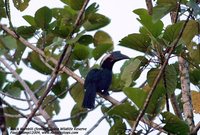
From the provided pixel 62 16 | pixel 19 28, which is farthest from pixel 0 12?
pixel 62 16

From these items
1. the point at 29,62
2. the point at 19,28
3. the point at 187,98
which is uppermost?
the point at 19,28

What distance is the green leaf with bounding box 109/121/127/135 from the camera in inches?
76.0

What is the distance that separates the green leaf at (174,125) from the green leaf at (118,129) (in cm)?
20

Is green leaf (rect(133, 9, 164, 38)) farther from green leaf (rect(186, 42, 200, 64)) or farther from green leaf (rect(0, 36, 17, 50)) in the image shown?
green leaf (rect(0, 36, 17, 50))

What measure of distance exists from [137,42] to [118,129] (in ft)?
1.20

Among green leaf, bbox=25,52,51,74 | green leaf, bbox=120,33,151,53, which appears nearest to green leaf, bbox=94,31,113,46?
green leaf, bbox=25,52,51,74

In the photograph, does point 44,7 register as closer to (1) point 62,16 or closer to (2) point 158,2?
(1) point 62,16

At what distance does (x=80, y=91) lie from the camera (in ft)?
9.80

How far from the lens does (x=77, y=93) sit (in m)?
2.99

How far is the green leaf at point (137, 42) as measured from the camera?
190 cm

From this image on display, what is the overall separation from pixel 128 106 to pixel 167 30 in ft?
1.14

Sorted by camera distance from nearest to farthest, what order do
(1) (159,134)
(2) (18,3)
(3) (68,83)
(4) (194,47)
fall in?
1. (1) (159,134)
2. (4) (194,47)
3. (2) (18,3)
4. (3) (68,83)

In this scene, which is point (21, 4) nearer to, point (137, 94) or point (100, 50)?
point (100, 50)

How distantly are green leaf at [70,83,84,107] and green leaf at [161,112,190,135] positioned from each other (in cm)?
117
